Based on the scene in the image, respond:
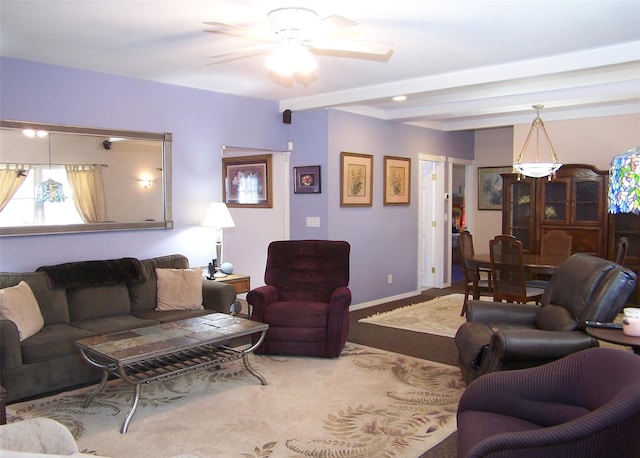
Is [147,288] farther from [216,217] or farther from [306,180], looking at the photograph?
[306,180]

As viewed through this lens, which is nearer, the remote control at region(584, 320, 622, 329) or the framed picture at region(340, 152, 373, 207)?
the remote control at region(584, 320, 622, 329)

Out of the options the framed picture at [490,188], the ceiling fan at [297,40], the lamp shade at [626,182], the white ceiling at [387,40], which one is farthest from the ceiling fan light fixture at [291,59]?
the framed picture at [490,188]

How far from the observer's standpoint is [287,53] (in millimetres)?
3062

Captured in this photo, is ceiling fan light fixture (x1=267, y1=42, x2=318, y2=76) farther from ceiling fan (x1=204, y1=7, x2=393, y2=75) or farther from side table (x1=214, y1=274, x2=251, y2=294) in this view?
side table (x1=214, y1=274, x2=251, y2=294)

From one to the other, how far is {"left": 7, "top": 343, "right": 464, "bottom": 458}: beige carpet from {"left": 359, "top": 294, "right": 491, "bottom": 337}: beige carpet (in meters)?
1.15

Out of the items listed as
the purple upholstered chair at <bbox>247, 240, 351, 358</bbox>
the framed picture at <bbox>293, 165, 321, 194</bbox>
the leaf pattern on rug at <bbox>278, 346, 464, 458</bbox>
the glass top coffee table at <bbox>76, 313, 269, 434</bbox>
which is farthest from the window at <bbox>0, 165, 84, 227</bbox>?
the leaf pattern on rug at <bbox>278, 346, 464, 458</bbox>

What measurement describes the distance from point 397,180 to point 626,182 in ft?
15.4

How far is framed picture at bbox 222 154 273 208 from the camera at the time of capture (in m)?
6.90

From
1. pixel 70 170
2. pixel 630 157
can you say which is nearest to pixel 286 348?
pixel 70 170

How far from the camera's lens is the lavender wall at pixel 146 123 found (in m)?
4.21

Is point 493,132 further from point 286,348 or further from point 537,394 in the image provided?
point 537,394

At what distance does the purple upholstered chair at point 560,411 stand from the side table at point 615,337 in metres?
0.52

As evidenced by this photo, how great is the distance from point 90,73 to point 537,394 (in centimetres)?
423

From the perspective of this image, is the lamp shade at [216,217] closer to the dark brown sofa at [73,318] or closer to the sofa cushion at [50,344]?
the dark brown sofa at [73,318]
